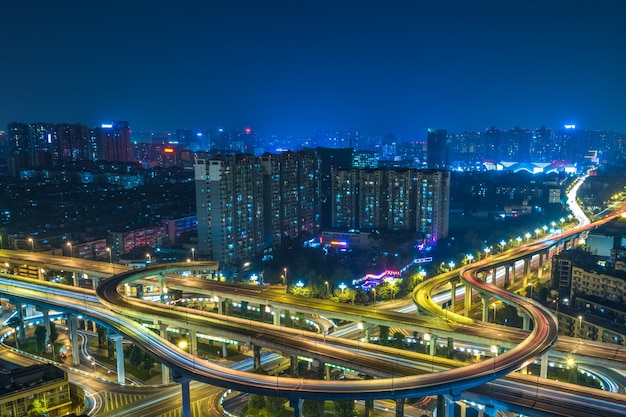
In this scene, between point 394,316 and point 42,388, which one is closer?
point 42,388

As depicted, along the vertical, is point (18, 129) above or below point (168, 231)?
above

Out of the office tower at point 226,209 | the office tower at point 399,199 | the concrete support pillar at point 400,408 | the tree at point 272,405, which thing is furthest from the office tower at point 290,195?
the concrete support pillar at point 400,408

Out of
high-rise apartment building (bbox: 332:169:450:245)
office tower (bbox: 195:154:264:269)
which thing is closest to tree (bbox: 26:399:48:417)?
office tower (bbox: 195:154:264:269)

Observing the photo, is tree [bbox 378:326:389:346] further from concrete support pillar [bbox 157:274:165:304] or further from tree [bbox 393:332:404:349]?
concrete support pillar [bbox 157:274:165:304]

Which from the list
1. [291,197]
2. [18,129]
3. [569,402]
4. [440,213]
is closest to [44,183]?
[18,129]

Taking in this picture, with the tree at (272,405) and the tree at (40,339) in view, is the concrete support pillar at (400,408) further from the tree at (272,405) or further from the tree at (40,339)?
the tree at (40,339)

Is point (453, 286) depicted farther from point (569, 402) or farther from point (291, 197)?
point (291, 197)
